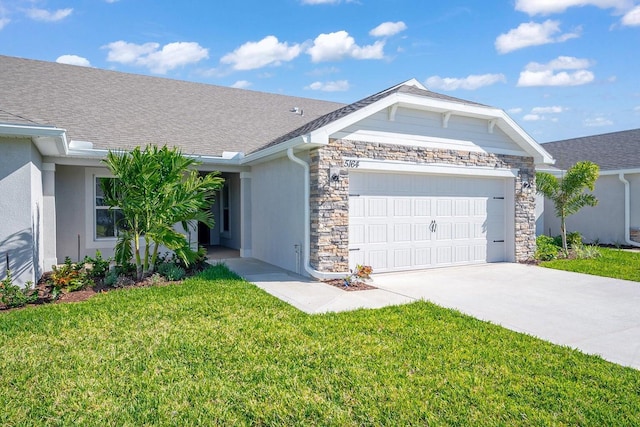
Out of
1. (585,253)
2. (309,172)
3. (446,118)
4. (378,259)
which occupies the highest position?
→ (446,118)

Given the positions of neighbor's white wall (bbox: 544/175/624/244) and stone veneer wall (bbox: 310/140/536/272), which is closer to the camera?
stone veneer wall (bbox: 310/140/536/272)

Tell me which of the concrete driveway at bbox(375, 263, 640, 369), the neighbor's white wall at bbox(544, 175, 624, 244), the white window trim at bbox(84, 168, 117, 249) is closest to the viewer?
the concrete driveway at bbox(375, 263, 640, 369)

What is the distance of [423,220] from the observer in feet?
31.9

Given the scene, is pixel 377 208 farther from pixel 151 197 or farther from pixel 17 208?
pixel 17 208

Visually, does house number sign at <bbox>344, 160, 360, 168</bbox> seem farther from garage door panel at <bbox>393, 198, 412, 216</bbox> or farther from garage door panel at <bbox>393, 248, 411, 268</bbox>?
garage door panel at <bbox>393, 248, 411, 268</bbox>

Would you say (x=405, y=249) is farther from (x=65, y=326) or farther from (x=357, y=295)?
(x=65, y=326)

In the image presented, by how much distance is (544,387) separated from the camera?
11.8ft

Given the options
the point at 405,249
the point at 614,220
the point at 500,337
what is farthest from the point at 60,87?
the point at 614,220

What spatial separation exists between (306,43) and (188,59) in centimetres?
580

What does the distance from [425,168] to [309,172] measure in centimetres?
288

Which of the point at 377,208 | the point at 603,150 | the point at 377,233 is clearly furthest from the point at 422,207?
the point at 603,150

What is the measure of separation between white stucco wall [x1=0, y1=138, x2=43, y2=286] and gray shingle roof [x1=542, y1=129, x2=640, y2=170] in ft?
59.9

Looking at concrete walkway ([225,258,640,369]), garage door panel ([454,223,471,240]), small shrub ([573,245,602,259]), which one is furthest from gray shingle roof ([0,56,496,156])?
small shrub ([573,245,602,259])

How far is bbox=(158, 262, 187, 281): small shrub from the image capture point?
8.20 m
